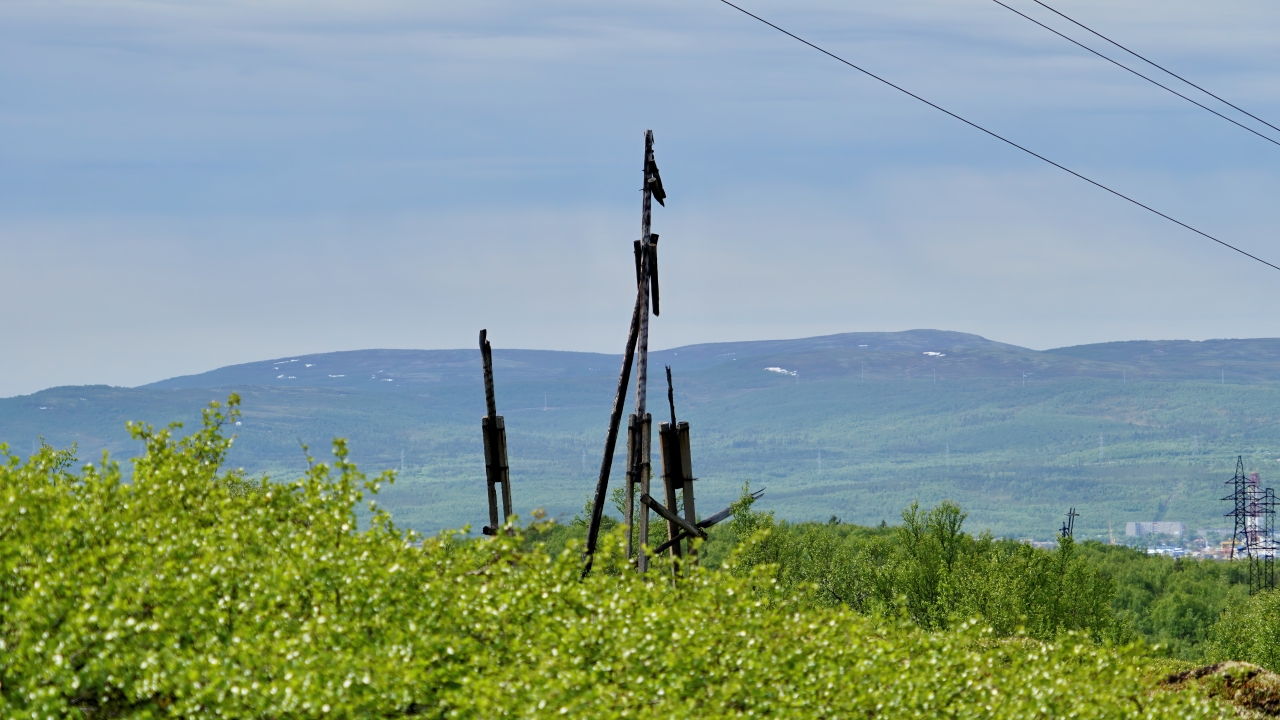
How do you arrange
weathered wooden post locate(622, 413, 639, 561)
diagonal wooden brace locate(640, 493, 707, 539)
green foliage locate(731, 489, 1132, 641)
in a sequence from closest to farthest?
weathered wooden post locate(622, 413, 639, 561), diagonal wooden brace locate(640, 493, 707, 539), green foliage locate(731, 489, 1132, 641)

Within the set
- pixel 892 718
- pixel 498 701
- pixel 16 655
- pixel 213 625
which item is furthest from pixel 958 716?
pixel 16 655

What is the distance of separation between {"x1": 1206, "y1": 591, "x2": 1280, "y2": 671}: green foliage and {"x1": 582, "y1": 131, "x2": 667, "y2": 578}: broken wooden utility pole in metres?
54.6

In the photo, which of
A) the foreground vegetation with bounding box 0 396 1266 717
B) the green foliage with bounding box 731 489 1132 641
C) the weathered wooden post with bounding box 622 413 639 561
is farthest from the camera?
the green foliage with bounding box 731 489 1132 641

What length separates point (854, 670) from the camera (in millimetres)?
15812

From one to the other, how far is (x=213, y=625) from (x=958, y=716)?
9.27 m

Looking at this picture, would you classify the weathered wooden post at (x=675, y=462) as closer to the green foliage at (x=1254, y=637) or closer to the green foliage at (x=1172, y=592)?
the green foliage at (x=1254, y=637)

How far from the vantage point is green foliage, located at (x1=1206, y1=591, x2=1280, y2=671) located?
7300cm

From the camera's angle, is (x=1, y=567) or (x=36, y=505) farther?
(x=36, y=505)

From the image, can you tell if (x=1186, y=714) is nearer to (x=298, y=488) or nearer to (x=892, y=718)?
(x=892, y=718)

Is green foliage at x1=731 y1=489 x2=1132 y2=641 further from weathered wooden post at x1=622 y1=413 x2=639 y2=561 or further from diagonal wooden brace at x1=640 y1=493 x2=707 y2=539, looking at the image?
weathered wooden post at x1=622 y1=413 x2=639 y2=561

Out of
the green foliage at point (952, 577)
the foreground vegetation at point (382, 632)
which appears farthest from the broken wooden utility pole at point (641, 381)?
the green foliage at point (952, 577)

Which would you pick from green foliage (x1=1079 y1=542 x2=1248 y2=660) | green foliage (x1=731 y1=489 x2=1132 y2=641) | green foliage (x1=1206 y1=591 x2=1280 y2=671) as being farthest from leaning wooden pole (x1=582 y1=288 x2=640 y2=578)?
green foliage (x1=1079 y1=542 x2=1248 y2=660)

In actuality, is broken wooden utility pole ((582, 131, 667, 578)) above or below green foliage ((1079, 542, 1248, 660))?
above

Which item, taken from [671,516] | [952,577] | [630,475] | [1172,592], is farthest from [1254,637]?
[630,475]
